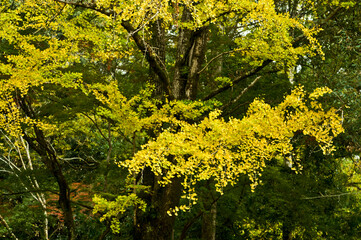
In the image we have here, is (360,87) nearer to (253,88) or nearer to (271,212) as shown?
(253,88)

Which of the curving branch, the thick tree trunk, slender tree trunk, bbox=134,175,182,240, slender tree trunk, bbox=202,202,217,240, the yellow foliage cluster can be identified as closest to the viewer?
the yellow foliage cluster

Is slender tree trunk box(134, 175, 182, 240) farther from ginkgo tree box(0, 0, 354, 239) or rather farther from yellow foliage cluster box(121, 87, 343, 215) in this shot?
yellow foliage cluster box(121, 87, 343, 215)

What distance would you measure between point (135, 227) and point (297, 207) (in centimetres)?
369

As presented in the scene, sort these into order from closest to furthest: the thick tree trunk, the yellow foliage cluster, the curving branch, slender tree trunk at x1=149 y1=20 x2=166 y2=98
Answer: the yellow foliage cluster, the curving branch, the thick tree trunk, slender tree trunk at x1=149 y1=20 x2=166 y2=98

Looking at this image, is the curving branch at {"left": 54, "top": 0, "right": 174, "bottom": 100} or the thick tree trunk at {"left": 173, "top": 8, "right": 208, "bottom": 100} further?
the thick tree trunk at {"left": 173, "top": 8, "right": 208, "bottom": 100}

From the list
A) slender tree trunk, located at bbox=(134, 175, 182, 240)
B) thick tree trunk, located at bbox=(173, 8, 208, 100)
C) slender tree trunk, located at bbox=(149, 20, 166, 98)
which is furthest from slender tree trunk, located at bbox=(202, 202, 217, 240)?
slender tree trunk, located at bbox=(149, 20, 166, 98)

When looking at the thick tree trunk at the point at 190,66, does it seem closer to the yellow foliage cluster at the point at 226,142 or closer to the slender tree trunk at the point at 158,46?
the slender tree trunk at the point at 158,46

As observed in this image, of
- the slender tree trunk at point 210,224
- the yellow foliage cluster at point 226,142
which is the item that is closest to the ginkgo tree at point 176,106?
the yellow foliage cluster at point 226,142

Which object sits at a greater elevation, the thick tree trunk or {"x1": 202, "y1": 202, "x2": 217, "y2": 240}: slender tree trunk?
the thick tree trunk

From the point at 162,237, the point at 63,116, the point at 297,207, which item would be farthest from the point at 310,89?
the point at 63,116

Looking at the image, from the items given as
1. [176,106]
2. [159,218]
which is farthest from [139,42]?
[159,218]

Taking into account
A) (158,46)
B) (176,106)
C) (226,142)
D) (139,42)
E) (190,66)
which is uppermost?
(158,46)

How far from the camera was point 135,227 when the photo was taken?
5.35 metres

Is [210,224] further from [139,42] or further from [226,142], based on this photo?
[139,42]
